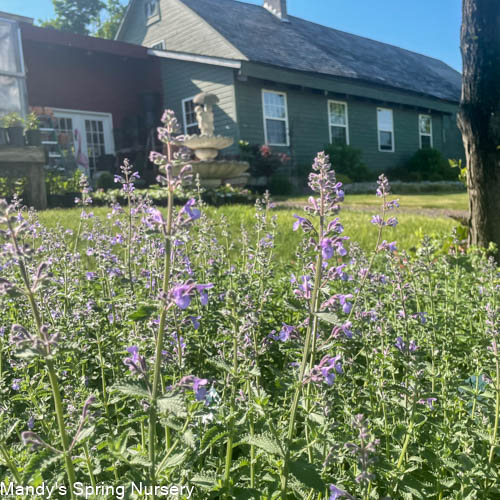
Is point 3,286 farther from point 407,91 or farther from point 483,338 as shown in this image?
point 407,91

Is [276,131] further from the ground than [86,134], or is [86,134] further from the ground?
[86,134]

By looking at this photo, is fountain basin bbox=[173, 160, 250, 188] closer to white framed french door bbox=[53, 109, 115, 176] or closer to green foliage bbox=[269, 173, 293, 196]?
green foliage bbox=[269, 173, 293, 196]

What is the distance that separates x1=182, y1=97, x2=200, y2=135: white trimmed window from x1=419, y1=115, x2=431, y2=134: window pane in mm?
13303

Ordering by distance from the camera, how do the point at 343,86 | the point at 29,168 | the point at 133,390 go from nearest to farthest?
the point at 133,390 < the point at 29,168 < the point at 343,86

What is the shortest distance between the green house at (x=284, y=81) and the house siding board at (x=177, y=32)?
42 mm

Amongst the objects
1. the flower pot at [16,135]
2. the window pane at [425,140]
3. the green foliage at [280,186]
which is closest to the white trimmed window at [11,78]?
the flower pot at [16,135]

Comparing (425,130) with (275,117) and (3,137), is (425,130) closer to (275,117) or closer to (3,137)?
(275,117)

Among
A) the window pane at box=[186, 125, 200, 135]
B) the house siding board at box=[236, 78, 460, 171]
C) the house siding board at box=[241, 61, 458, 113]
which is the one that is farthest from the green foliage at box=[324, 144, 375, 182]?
the window pane at box=[186, 125, 200, 135]

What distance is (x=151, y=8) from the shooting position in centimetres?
2209

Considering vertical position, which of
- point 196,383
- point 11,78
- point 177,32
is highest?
point 177,32

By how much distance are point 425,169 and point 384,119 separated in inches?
129

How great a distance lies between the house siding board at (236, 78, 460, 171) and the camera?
1859cm

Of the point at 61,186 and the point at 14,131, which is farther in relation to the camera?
the point at 61,186

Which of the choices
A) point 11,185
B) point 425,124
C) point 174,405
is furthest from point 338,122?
point 174,405
